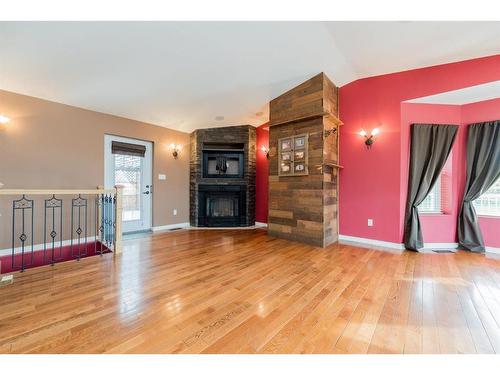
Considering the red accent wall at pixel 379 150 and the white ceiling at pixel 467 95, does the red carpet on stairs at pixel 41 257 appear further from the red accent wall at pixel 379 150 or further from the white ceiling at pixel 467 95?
the white ceiling at pixel 467 95

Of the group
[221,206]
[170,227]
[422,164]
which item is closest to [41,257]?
[170,227]

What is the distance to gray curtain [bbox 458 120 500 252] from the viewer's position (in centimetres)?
320

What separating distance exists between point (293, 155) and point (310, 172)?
45 centimetres

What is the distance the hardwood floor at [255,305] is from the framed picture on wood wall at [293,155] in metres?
1.48

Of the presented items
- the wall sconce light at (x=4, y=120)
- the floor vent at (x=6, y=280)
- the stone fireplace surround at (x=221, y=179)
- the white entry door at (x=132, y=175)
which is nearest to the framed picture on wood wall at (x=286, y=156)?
the stone fireplace surround at (x=221, y=179)


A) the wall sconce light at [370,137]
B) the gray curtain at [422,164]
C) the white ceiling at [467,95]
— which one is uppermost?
the white ceiling at [467,95]

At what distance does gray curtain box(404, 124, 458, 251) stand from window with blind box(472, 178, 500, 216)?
84cm

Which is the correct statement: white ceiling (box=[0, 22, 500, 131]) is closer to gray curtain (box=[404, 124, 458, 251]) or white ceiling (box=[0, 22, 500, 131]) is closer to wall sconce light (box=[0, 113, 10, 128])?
wall sconce light (box=[0, 113, 10, 128])

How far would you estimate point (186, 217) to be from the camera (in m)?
5.47

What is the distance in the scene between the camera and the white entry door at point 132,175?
14.2 ft

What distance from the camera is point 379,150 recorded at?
11.9 feet

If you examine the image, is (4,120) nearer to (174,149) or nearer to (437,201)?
(174,149)

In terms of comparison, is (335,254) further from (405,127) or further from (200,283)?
(405,127)
